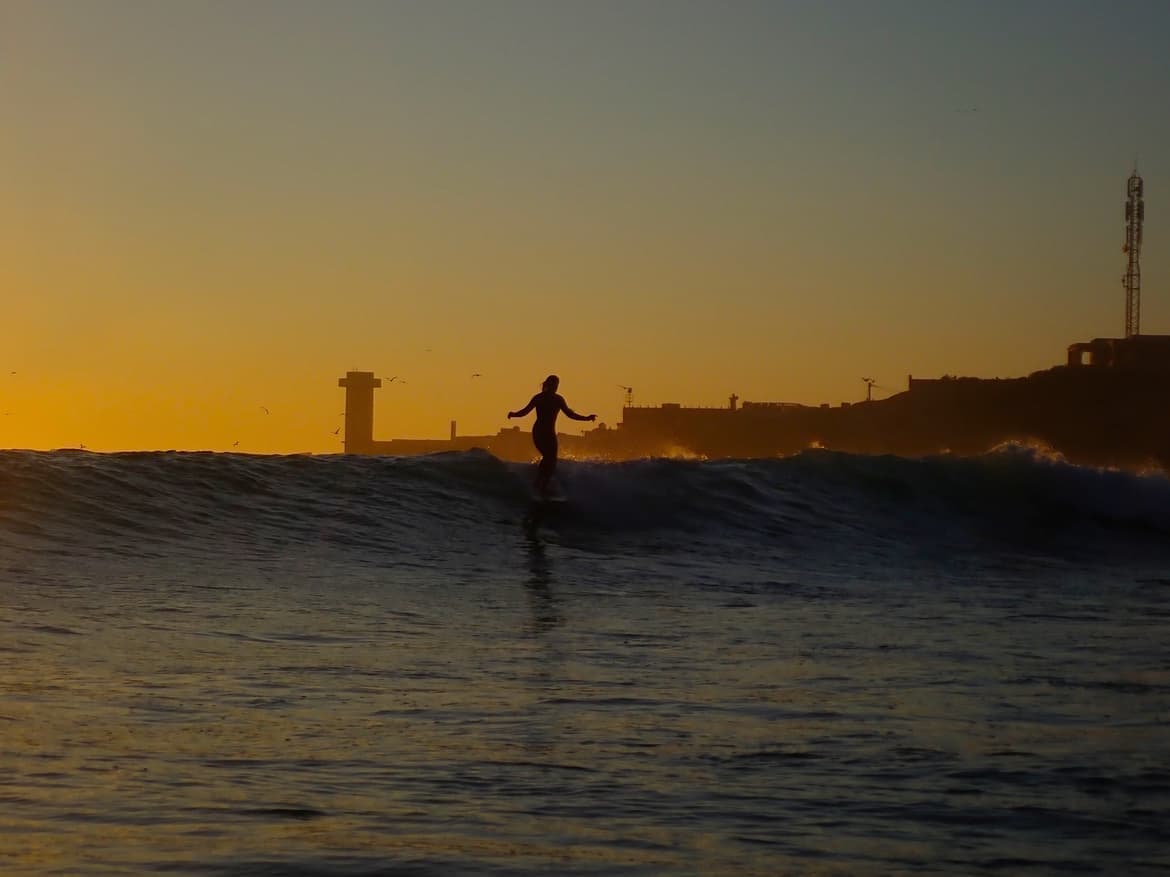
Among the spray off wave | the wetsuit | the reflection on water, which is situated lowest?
the reflection on water

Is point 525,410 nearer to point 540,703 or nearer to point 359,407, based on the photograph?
point 540,703

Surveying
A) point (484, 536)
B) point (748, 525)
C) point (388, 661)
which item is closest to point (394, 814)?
point (388, 661)

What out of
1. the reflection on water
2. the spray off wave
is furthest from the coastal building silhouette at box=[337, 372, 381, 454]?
the reflection on water

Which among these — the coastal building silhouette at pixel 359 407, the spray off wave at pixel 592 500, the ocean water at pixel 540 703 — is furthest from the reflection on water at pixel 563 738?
the coastal building silhouette at pixel 359 407

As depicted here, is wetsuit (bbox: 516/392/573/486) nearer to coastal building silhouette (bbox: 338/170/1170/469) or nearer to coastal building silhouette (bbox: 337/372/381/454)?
coastal building silhouette (bbox: 338/170/1170/469)

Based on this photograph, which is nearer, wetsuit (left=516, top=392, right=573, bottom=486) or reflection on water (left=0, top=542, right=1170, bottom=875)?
reflection on water (left=0, top=542, right=1170, bottom=875)

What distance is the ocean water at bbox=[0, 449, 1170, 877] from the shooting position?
5.67 metres

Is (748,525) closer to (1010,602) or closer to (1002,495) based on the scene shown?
(1002,495)

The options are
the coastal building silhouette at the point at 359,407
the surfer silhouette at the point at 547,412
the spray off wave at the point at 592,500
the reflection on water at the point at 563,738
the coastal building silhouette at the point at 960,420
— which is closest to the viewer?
the reflection on water at the point at 563,738

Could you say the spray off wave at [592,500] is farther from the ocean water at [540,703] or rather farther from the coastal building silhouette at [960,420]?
the coastal building silhouette at [960,420]

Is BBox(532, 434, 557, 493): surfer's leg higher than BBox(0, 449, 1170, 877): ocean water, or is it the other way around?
BBox(532, 434, 557, 493): surfer's leg

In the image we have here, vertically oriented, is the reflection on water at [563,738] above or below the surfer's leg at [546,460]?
below

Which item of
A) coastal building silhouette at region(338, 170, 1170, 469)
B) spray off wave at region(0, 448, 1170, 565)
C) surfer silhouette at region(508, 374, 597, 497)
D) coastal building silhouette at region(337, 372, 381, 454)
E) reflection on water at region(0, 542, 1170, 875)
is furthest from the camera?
coastal building silhouette at region(337, 372, 381, 454)

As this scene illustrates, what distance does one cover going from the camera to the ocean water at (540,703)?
5668 mm
